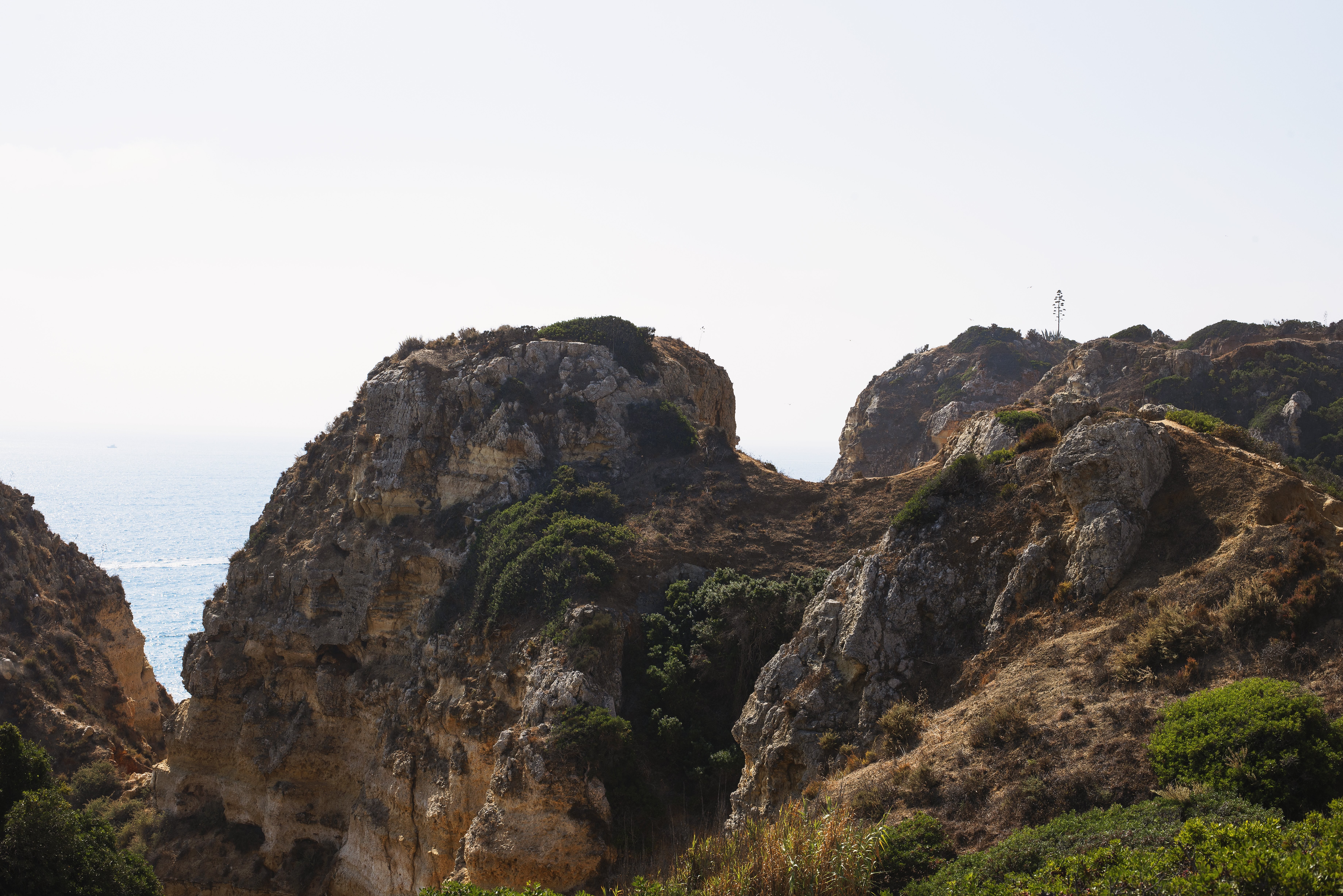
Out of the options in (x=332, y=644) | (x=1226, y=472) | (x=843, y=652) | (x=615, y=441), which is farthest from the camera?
(x=615, y=441)

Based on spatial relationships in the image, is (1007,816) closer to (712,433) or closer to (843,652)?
(843,652)

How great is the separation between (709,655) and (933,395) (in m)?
59.9

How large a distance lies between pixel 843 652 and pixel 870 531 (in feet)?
47.9

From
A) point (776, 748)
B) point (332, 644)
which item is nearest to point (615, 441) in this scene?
point (332, 644)

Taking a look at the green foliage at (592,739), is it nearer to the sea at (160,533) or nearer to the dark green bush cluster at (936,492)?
the dark green bush cluster at (936,492)

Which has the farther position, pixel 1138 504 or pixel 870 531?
pixel 870 531

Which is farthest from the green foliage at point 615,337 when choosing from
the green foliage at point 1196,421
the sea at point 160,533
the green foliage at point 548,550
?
the green foliage at point 1196,421

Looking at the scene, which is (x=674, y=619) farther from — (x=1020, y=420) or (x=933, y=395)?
(x=933, y=395)

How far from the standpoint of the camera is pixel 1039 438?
26531 mm

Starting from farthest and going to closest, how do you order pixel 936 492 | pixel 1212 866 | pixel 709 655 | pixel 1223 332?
pixel 1223 332, pixel 709 655, pixel 936 492, pixel 1212 866

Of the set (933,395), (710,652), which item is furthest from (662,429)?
(933,395)

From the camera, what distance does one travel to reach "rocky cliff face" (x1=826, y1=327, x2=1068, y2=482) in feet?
258

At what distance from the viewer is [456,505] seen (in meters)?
42.1

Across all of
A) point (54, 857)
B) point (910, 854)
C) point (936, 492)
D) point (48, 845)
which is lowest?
point (910, 854)
